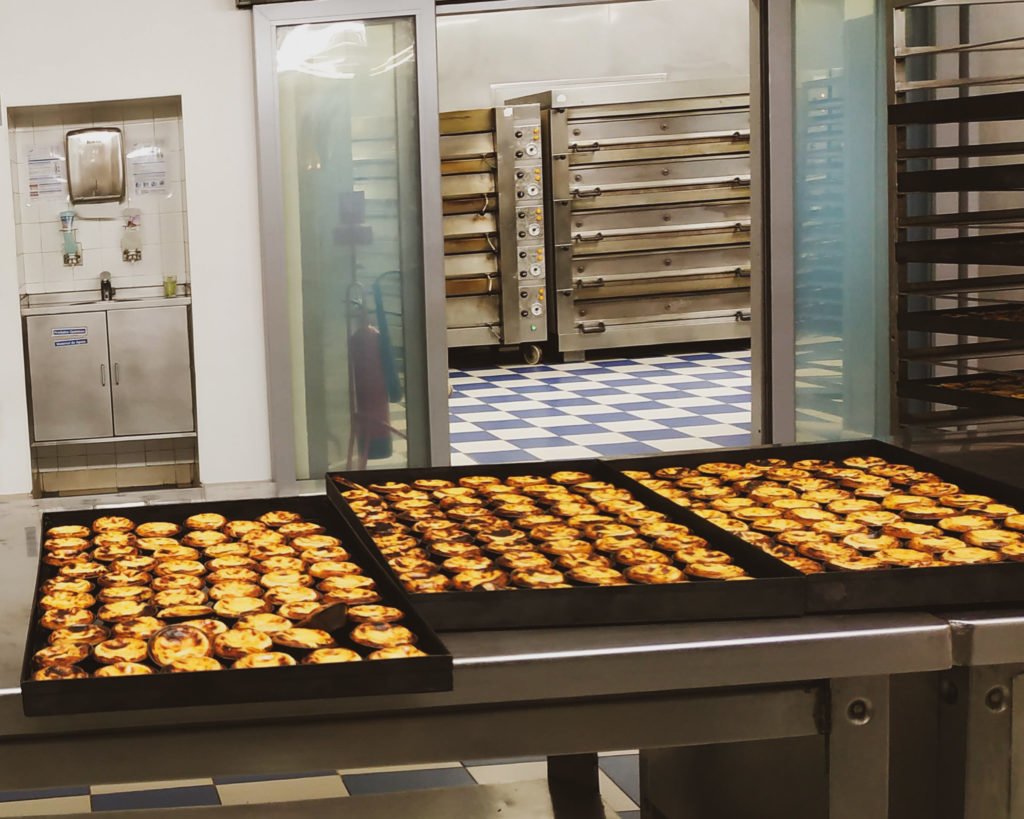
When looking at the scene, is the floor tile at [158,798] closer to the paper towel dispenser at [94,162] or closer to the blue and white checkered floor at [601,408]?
the blue and white checkered floor at [601,408]

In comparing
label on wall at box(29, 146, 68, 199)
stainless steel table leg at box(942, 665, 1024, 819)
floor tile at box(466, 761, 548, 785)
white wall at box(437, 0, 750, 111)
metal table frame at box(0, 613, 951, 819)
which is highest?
white wall at box(437, 0, 750, 111)

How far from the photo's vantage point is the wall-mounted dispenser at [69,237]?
689 centimetres

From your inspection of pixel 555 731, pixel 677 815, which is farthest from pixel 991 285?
pixel 555 731

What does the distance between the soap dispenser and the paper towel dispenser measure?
196 millimetres

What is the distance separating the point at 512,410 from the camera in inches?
360

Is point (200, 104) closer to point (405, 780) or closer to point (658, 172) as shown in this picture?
point (405, 780)

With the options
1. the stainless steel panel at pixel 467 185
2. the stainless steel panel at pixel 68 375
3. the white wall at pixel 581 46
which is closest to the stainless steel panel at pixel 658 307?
the stainless steel panel at pixel 467 185

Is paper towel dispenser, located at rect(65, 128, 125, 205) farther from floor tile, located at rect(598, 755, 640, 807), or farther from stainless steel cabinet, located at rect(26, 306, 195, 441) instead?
floor tile, located at rect(598, 755, 640, 807)

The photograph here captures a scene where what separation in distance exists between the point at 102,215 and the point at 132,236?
190mm

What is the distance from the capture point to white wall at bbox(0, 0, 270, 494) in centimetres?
597

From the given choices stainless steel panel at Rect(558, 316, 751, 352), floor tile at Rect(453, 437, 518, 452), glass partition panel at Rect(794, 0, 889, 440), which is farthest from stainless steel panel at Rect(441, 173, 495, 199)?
glass partition panel at Rect(794, 0, 889, 440)

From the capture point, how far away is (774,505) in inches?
89.8

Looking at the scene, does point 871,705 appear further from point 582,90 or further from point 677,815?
point 582,90

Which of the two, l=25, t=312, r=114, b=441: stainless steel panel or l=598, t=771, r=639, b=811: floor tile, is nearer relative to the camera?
l=598, t=771, r=639, b=811: floor tile
